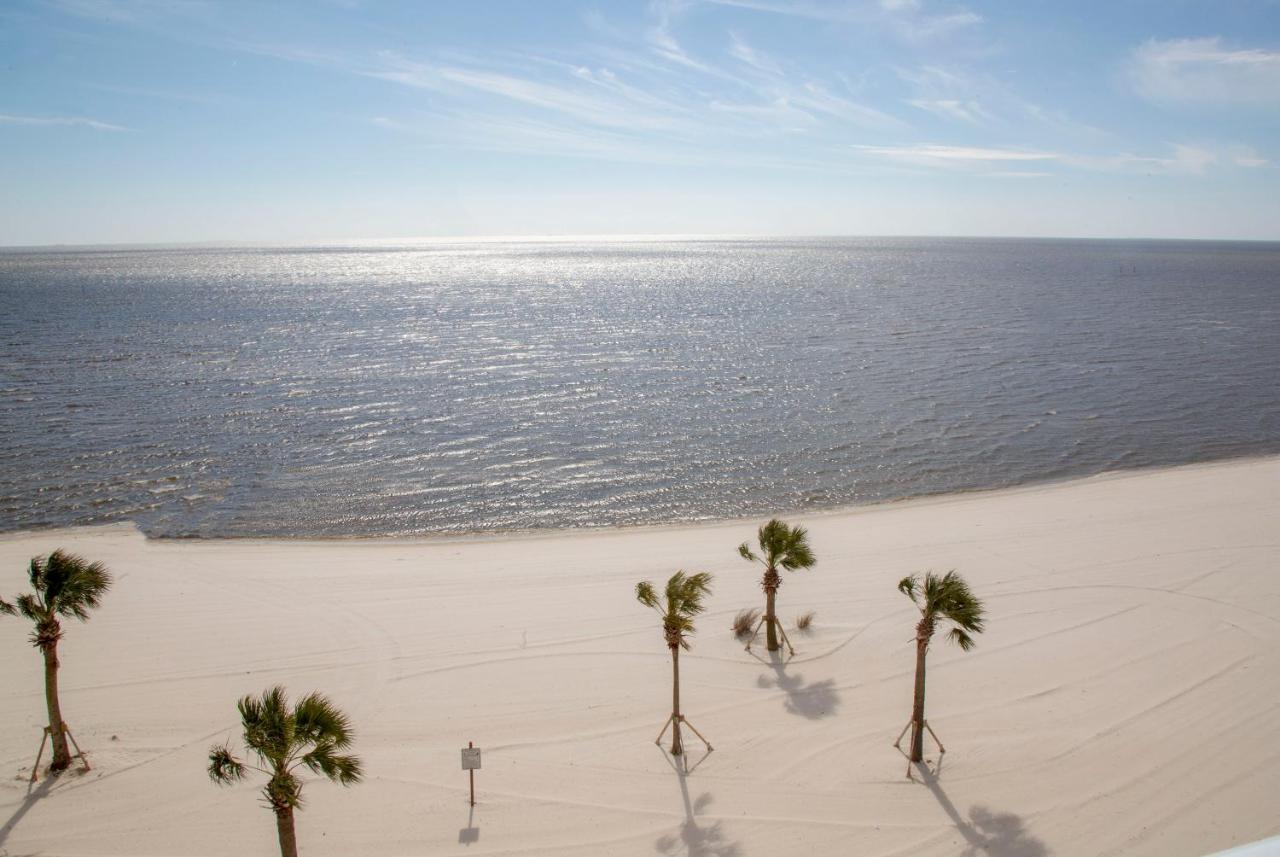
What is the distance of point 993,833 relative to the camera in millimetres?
13555

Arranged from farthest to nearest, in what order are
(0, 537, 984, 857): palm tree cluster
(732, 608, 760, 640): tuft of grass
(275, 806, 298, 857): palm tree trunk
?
(732, 608, 760, 640): tuft of grass < (275, 806, 298, 857): palm tree trunk < (0, 537, 984, 857): palm tree cluster

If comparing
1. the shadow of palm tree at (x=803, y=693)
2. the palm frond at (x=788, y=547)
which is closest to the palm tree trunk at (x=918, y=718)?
the shadow of palm tree at (x=803, y=693)

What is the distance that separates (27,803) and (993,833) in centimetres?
1645

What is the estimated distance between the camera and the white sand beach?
1384 cm

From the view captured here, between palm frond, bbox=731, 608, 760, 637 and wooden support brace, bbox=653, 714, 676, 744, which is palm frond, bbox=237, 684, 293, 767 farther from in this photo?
palm frond, bbox=731, 608, 760, 637

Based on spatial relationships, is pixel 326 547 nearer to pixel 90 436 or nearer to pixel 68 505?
pixel 68 505

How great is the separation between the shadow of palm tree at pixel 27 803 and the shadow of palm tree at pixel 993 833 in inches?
616

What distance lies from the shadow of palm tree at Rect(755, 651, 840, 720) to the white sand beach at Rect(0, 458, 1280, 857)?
0.09 meters

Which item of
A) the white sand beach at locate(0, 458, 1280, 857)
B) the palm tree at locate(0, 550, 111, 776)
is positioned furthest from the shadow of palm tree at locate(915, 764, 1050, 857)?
the palm tree at locate(0, 550, 111, 776)

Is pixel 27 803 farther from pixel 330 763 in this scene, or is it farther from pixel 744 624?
pixel 744 624

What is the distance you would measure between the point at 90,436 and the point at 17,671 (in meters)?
26.9

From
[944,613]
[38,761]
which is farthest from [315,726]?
[944,613]

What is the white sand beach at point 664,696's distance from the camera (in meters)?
13.8

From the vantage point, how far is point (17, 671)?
1877 centimetres
